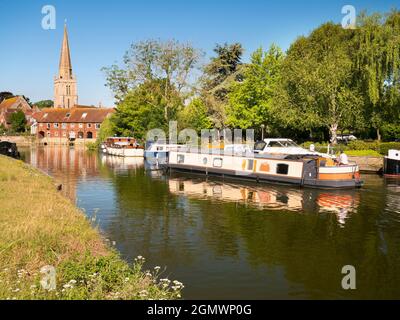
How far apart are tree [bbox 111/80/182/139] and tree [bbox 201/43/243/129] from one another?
4.43m

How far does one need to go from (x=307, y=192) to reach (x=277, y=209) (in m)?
6.15

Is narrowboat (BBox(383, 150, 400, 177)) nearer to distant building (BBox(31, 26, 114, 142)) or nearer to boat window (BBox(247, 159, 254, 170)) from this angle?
boat window (BBox(247, 159, 254, 170))

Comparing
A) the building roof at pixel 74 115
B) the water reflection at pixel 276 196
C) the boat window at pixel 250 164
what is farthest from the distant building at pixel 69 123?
the water reflection at pixel 276 196

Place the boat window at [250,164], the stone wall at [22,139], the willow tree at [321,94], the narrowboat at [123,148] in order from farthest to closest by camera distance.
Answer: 1. the stone wall at [22,139]
2. the narrowboat at [123,148]
3. the willow tree at [321,94]
4. the boat window at [250,164]

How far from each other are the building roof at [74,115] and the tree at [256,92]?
65.2 metres

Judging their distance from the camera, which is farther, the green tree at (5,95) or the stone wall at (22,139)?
the green tree at (5,95)

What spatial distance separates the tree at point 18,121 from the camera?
421 ft

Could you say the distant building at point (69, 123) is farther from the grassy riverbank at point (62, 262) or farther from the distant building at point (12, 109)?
the grassy riverbank at point (62, 262)

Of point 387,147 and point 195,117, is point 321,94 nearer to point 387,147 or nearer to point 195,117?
point 387,147

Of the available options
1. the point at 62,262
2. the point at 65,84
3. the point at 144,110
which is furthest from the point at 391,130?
the point at 65,84

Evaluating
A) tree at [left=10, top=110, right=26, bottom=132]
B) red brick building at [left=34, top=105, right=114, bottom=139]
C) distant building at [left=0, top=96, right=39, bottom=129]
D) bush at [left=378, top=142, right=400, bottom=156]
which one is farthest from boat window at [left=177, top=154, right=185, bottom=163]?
tree at [left=10, top=110, right=26, bottom=132]

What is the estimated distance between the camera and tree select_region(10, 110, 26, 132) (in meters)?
128
